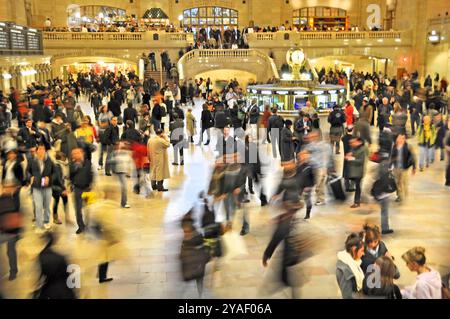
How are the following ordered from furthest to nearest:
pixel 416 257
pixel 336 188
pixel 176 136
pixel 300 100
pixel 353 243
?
pixel 300 100
pixel 176 136
pixel 336 188
pixel 353 243
pixel 416 257

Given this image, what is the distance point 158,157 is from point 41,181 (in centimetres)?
280

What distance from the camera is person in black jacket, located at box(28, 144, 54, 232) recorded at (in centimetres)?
841

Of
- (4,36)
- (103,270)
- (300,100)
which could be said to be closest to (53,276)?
(103,270)

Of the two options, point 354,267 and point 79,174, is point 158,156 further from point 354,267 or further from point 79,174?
point 354,267

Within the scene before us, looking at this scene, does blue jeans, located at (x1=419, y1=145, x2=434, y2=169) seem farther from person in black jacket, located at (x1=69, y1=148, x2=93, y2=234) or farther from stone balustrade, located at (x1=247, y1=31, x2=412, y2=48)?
stone balustrade, located at (x1=247, y1=31, x2=412, y2=48)

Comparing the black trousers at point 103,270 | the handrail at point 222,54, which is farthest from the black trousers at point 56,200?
the handrail at point 222,54

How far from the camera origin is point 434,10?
32.2 meters

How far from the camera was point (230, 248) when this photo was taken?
8.05m

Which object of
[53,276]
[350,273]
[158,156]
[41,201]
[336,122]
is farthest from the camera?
[336,122]

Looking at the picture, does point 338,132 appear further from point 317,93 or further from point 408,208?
point 317,93

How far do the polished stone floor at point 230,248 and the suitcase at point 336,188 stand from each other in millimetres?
260

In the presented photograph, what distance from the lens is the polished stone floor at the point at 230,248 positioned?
6.73 metres

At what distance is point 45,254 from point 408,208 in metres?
6.78

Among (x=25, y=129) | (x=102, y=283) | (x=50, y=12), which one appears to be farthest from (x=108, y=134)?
(x=50, y=12)
